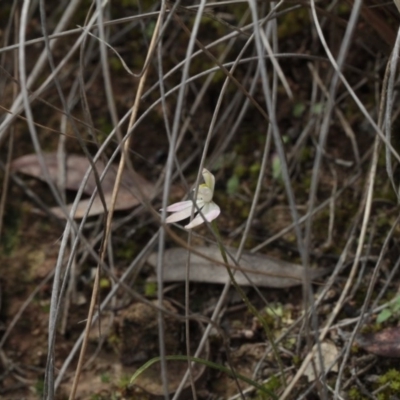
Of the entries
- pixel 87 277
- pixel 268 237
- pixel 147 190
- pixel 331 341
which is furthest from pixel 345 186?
pixel 87 277

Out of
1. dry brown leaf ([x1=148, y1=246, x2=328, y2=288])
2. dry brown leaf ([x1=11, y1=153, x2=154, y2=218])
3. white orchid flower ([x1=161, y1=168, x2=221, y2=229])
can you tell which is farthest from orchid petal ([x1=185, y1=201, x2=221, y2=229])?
dry brown leaf ([x1=11, y1=153, x2=154, y2=218])

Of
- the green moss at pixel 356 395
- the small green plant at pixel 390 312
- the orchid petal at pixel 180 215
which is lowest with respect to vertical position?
A: the green moss at pixel 356 395

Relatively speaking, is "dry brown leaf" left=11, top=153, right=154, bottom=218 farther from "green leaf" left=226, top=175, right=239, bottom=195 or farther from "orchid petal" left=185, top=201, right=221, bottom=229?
"orchid petal" left=185, top=201, right=221, bottom=229

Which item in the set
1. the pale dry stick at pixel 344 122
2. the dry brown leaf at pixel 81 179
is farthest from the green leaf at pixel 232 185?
the pale dry stick at pixel 344 122

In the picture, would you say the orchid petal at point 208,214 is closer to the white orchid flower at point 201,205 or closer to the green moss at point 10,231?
the white orchid flower at point 201,205

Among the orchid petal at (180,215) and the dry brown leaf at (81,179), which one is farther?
the dry brown leaf at (81,179)

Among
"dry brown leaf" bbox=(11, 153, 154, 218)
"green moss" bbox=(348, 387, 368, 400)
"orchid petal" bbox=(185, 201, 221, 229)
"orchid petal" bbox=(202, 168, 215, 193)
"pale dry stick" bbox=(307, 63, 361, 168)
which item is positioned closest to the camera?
"orchid petal" bbox=(185, 201, 221, 229)

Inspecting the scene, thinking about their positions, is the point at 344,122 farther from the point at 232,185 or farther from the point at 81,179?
the point at 81,179
